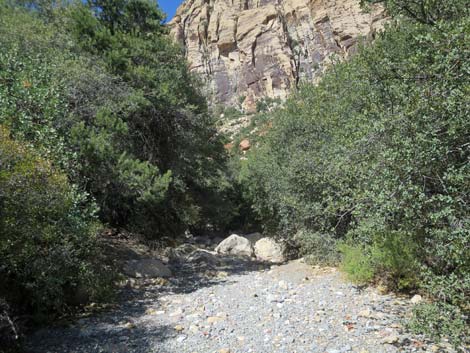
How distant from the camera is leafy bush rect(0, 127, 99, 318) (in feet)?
13.2

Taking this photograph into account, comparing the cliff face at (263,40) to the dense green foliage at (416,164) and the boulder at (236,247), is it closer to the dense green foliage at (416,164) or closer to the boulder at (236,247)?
the boulder at (236,247)

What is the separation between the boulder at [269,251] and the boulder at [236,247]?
41cm

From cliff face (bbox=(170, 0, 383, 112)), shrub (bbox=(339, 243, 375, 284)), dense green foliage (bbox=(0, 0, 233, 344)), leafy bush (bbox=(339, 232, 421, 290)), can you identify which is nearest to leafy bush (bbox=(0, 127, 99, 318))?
dense green foliage (bbox=(0, 0, 233, 344))

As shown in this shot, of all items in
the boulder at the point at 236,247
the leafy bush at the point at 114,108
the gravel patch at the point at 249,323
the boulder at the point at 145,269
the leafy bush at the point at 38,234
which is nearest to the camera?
the leafy bush at the point at 38,234

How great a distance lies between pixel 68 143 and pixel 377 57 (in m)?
7.18

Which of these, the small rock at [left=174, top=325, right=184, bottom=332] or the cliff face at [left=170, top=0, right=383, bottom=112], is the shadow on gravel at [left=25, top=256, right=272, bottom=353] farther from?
the cliff face at [left=170, top=0, right=383, bottom=112]

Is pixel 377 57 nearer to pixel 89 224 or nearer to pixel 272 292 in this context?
pixel 272 292

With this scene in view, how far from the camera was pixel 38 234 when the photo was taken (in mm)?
4465

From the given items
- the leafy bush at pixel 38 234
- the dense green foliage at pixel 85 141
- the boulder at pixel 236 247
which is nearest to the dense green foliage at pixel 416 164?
the leafy bush at pixel 38 234

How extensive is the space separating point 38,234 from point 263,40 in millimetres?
66157

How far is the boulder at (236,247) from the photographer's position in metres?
14.9

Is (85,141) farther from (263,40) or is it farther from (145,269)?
(263,40)

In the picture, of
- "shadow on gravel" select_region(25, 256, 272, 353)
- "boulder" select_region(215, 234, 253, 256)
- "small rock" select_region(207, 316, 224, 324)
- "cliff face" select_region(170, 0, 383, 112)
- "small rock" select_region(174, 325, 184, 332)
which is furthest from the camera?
"cliff face" select_region(170, 0, 383, 112)

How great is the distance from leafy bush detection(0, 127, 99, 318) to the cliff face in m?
54.1
